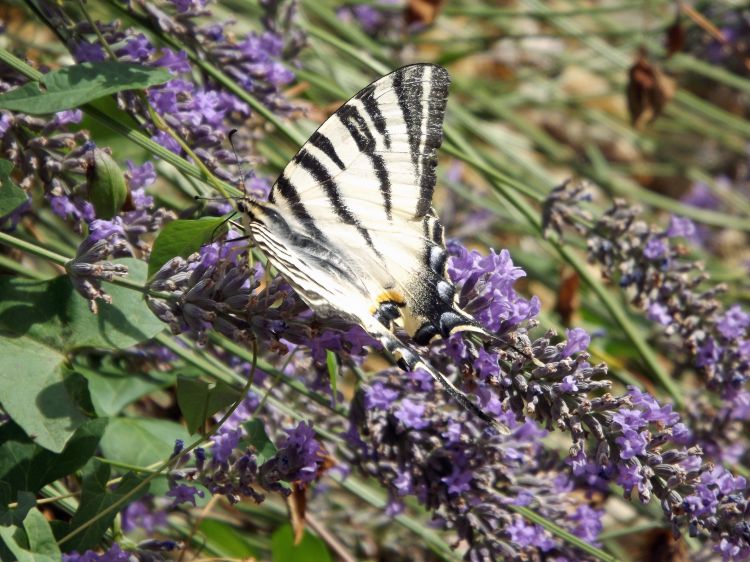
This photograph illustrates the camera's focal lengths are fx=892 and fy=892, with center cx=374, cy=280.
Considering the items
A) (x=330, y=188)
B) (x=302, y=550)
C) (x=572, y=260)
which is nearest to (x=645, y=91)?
(x=572, y=260)

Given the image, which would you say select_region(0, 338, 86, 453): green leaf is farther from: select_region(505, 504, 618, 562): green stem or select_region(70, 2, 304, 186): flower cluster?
select_region(505, 504, 618, 562): green stem

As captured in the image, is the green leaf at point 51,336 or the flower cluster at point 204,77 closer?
the green leaf at point 51,336

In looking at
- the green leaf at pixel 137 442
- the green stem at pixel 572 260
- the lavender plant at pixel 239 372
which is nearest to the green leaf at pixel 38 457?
the lavender plant at pixel 239 372

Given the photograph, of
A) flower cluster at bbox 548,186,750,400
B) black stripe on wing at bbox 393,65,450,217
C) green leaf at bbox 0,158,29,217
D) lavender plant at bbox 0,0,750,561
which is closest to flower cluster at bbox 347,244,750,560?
lavender plant at bbox 0,0,750,561

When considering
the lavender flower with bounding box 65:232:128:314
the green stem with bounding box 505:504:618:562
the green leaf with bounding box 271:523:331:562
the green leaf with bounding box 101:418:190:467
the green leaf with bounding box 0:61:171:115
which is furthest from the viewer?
the green leaf with bounding box 271:523:331:562

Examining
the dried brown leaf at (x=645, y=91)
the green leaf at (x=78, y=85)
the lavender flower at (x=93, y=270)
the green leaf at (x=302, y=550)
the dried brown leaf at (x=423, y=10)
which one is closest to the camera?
the lavender flower at (x=93, y=270)

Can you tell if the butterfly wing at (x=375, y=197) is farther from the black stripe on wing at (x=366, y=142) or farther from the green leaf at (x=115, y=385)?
the green leaf at (x=115, y=385)

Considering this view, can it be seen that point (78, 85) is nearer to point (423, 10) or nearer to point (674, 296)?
point (674, 296)
